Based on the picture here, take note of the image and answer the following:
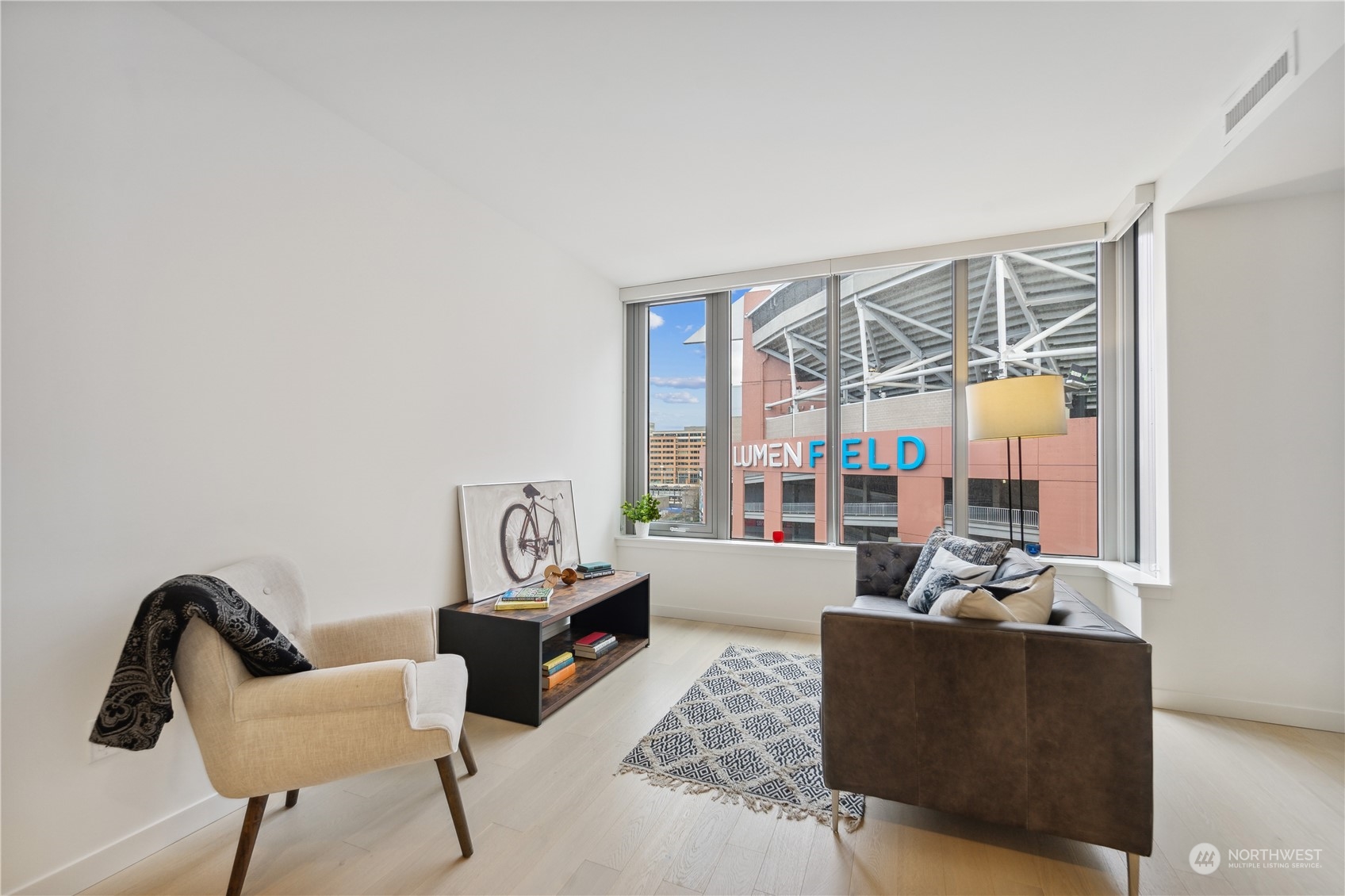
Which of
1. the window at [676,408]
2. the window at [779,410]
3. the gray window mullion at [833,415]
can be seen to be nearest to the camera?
the gray window mullion at [833,415]

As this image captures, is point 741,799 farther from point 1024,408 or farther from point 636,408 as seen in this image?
point 636,408

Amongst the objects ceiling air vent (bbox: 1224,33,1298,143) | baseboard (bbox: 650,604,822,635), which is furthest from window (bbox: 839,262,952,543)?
ceiling air vent (bbox: 1224,33,1298,143)

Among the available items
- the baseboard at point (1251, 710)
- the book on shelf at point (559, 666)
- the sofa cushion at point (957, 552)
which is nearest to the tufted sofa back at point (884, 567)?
the sofa cushion at point (957, 552)

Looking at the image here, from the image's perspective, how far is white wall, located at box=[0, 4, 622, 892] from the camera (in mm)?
1534

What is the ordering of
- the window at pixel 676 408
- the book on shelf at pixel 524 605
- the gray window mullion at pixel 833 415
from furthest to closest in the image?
the window at pixel 676 408
the gray window mullion at pixel 833 415
the book on shelf at pixel 524 605

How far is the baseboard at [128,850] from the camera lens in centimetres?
155

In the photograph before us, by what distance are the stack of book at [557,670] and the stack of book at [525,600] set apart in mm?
296

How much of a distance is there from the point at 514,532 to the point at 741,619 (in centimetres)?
174

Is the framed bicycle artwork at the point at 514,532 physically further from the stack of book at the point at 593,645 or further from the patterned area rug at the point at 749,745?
the patterned area rug at the point at 749,745

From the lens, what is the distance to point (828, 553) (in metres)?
3.87

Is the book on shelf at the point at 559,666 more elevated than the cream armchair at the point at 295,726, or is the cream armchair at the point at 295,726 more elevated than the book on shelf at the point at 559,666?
the cream armchair at the point at 295,726

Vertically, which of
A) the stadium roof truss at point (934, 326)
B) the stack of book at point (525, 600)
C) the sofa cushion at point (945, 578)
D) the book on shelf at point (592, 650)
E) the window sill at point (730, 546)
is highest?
the stadium roof truss at point (934, 326)

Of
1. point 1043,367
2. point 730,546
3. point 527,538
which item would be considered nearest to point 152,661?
point 527,538

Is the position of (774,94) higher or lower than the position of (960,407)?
higher
